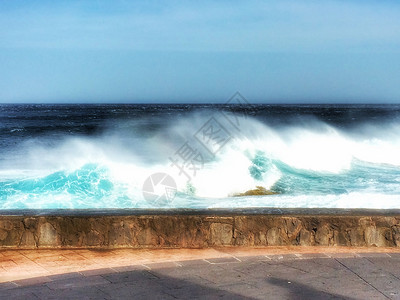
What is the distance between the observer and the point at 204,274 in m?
4.50

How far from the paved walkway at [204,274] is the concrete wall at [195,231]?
14 centimetres

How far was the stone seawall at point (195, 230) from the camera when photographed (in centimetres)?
540

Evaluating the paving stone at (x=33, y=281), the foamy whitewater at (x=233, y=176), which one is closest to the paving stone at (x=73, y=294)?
the paving stone at (x=33, y=281)

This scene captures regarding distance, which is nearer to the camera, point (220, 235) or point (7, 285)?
point (7, 285)

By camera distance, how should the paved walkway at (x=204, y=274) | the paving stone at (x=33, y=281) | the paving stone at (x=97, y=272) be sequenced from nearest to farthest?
the paved walkway at (x=204, y=274), the paving stone at (x=33, y=281), the paving stone at (x=97, y=272)

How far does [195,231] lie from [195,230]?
0.03 feet

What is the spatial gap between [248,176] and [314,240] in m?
10.3

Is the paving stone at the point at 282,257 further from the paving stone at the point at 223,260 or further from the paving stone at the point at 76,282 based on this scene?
the paving stone at the point at 76,282

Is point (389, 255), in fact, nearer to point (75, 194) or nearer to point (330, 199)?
point (330, 199)

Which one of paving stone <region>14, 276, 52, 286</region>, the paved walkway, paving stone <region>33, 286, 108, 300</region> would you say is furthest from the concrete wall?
paving stone <region>33, 286, 108, 300</region>

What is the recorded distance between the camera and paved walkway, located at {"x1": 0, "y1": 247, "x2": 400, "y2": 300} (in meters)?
4.05

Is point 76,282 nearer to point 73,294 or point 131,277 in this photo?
point 73,294

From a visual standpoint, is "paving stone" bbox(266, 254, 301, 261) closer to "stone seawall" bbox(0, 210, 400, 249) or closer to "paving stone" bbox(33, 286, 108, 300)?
"stone seawall" bbox(0, 210, 400, 249)

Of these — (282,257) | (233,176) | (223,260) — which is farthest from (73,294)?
(233,176)
